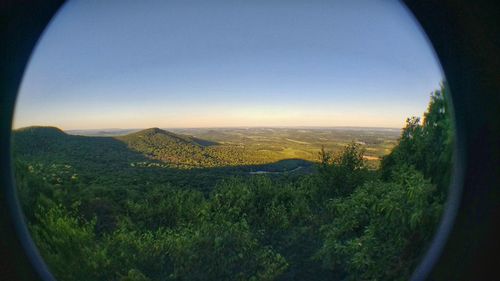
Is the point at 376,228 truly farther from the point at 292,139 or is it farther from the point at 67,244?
the point at 67,244

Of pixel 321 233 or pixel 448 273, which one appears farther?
pixel 321 233

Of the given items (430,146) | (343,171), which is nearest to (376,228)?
(343,171)

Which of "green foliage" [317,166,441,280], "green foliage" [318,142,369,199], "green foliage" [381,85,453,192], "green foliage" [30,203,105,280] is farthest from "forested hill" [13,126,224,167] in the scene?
"green foliage" [381,85,453,192]

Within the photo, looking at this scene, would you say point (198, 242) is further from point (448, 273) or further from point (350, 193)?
point (448, 273)

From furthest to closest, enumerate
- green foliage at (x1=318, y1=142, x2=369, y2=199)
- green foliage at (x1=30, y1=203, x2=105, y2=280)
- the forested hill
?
green foliage at (x1=318, y1=142, x2=369, y2=199)
the forested hill
green foliage at (x1=30, y1=203, x2=105, y2=280)

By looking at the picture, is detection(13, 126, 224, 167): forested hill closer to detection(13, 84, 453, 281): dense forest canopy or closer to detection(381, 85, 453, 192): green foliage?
detection(13, 84, 453, 281): dense forest canopy

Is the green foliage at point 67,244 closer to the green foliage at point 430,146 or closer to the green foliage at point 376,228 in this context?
the green foliage at point 376,228

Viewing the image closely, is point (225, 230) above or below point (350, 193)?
below

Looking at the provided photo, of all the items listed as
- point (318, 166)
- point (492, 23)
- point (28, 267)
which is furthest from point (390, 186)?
point (28, 267)
